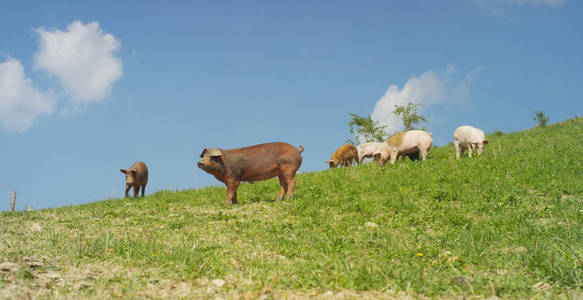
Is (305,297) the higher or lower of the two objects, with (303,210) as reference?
lower

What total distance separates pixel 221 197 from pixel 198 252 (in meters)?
7.93

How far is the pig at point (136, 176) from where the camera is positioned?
53.5 ft

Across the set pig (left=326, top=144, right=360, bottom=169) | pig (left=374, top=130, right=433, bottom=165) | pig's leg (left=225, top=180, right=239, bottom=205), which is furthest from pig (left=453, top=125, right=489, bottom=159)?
pig's leg (left=225, top=180, right=239, bottom=205)

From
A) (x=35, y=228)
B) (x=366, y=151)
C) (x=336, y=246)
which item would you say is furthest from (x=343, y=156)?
(x=336, y=246)

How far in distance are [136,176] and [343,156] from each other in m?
13.7

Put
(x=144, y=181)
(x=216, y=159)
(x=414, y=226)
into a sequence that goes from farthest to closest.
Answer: (x=144, y=181) → (x=216, y=159) → (x=414, y=226)

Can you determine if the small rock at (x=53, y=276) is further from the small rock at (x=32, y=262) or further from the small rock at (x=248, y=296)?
the small rock at (x=248, y=296)

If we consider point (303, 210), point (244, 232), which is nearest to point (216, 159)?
point (303, 210)

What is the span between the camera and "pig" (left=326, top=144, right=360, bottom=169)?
2611 centimetres

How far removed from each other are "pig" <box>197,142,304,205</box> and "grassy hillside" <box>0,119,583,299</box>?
0.82 meters

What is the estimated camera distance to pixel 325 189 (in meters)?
11.9

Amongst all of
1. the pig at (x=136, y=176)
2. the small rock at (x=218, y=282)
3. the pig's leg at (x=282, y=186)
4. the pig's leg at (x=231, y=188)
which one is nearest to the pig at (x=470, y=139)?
the pig's leg at (x=282, y=186)

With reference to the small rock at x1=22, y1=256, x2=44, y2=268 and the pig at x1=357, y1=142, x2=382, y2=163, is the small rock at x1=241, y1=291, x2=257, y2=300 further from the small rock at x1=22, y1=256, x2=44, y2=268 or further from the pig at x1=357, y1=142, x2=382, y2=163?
the pig at x1=357, y1=142, x2=382, y2=163

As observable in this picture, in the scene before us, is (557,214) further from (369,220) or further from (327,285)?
(327,285)
